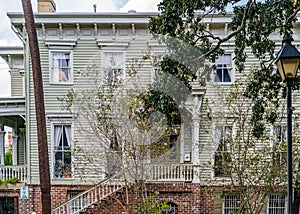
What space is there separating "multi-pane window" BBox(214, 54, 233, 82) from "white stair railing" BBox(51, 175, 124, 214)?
4.73 meters

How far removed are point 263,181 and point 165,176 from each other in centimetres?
286

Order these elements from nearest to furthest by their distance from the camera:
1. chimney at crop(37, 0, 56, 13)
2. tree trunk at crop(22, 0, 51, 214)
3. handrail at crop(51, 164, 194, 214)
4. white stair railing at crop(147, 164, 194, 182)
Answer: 1. tree trunk at crop(22, 0, 51, 214)
2. handrail at crop(51, 164, 194, 214)
3. white stair railing at crop(147, 164, 194, 182)
4. chimney at crop(37, 0, 56, 13)

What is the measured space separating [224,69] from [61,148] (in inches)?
237

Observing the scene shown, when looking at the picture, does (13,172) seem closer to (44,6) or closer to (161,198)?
(161,198)

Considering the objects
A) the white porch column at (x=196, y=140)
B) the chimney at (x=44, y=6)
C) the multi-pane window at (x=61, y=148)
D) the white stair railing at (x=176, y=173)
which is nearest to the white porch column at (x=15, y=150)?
the multi-pane window at (x=61, y=148)

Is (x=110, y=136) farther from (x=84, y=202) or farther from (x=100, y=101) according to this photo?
(x=84, y=202)

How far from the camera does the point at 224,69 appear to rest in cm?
973

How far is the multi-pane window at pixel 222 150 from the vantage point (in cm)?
716

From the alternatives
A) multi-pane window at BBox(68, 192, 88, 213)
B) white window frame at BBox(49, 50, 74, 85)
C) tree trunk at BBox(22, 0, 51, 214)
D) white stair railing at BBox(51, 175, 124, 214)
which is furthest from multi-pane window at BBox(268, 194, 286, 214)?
white window frame at BBox(49, 50, 74, 85)

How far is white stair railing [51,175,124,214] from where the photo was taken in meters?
8.38

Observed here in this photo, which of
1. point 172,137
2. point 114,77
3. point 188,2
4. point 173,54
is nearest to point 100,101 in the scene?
point 114,77

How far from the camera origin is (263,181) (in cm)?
716

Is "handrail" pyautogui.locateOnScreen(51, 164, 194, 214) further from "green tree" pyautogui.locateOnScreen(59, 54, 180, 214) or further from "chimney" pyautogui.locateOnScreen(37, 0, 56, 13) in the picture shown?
"chimney" pyautogui.locateOnScreen(37, 0, 56, 13)

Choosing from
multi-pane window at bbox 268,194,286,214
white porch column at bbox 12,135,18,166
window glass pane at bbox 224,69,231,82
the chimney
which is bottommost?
multi-pane window at bbox 268,194,286,214
